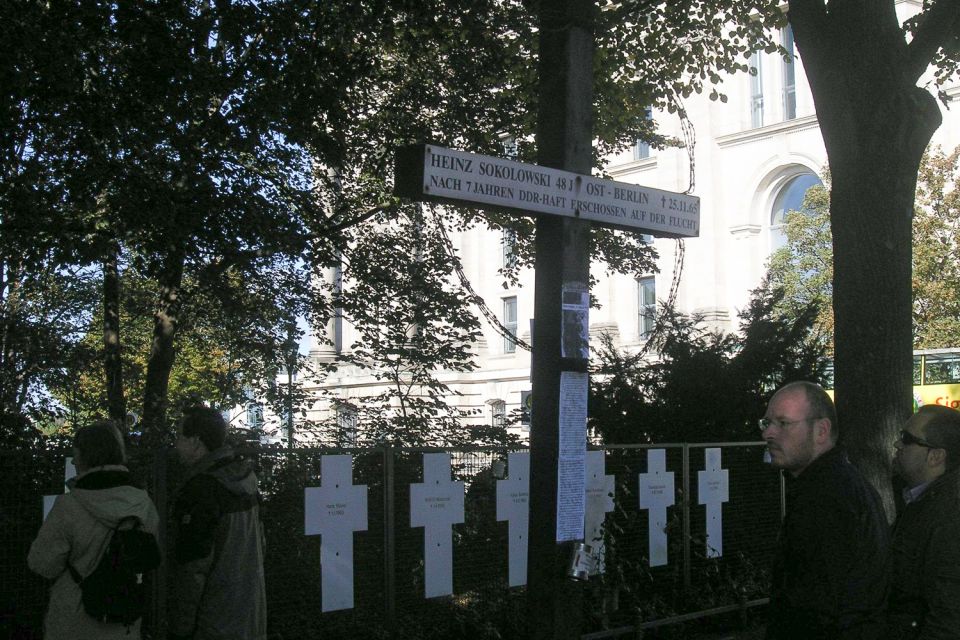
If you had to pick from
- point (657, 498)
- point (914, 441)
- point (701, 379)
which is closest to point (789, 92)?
point (701, 379)

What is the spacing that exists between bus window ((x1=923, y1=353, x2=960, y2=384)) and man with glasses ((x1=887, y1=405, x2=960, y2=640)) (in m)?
22.1

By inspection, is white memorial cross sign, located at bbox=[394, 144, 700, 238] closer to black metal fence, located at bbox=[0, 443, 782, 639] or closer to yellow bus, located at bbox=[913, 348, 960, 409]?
black metal fence, located at bbox=[0, 443, 782, 639]

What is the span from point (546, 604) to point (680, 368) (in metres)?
8.73

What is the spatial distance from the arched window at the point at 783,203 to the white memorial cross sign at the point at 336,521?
42198 millimetres

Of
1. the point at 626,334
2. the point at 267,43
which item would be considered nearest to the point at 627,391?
the point at 267,43

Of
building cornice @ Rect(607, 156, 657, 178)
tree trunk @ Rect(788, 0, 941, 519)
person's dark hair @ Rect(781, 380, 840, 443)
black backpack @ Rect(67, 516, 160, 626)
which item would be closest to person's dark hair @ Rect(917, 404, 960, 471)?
person's dark hair @ Rect(781, 380, 840, 443)

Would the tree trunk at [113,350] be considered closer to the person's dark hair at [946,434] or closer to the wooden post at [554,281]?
the wooden post at [554,281]

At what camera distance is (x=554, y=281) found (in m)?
5.45

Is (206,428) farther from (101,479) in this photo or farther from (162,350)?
(162,350)

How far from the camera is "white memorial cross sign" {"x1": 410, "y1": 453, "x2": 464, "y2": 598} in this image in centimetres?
772

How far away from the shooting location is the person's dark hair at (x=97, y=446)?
4.75 m

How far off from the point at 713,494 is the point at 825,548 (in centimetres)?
737

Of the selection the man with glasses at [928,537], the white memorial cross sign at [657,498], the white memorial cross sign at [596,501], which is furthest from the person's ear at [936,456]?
the white memorial cross sign at [657,498]

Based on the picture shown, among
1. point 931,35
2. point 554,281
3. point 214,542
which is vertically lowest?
point 214,542
